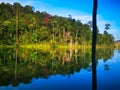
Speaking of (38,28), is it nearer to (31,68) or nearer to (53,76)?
(31,68)

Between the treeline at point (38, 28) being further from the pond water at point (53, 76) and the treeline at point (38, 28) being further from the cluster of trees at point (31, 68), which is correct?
the pond water at point (53, 76)

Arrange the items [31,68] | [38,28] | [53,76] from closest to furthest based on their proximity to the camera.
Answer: [53,76]
[31,68]
[38,28]

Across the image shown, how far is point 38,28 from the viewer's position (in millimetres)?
66250

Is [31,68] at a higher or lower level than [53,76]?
higher

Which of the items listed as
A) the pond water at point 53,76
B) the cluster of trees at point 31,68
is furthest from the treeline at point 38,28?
the pond water at point 53,76

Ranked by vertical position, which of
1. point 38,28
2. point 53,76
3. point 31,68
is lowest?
point 53,76

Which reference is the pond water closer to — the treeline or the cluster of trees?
the cluster of trees

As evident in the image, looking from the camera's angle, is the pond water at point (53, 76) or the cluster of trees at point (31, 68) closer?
the pond water at point (53, 76)

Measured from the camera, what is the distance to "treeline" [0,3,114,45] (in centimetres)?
5250

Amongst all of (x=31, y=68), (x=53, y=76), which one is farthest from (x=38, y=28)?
(x=53, y=76)

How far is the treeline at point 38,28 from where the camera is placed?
172ft

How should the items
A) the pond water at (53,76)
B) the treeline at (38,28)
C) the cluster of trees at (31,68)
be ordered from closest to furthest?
1. the pond water at (53,76)
2. the cluster of trees at (31,68)
3. the treeline at (38,28)

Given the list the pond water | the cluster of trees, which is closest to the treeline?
the cluster of trees

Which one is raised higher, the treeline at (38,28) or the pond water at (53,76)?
the treeline at (38,28)
